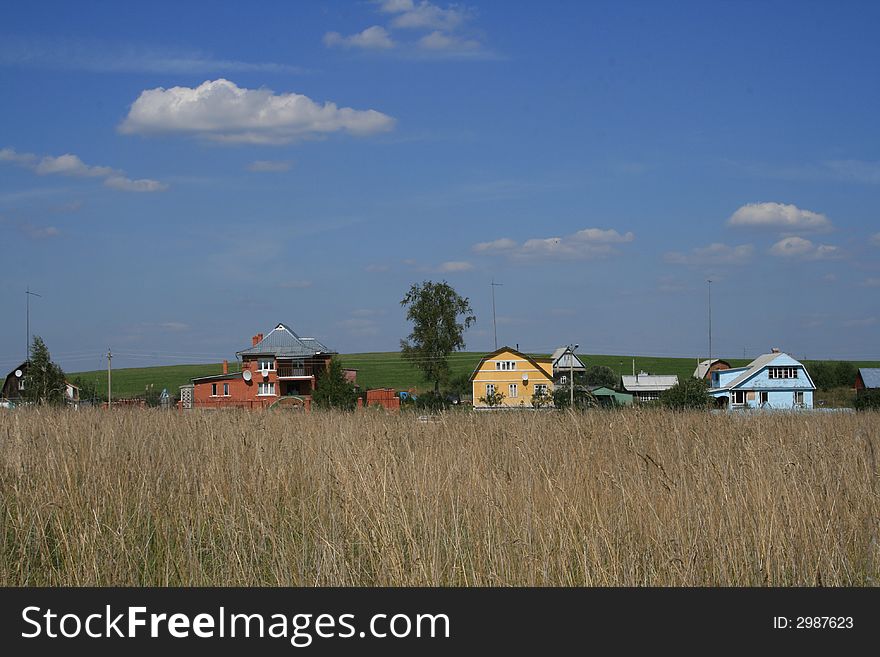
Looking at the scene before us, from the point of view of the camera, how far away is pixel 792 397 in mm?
54156

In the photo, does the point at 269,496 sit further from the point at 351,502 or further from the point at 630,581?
the point at 630,581

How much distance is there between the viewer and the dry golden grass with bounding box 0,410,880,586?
479 cm

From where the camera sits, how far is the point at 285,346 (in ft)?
216

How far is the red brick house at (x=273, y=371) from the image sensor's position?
62406mm

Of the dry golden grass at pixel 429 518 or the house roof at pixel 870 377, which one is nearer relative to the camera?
the dry golden grass at pixel 429 518

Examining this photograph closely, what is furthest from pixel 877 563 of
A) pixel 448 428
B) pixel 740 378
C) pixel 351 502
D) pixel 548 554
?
pixel 740 378

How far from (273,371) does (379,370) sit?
120ft

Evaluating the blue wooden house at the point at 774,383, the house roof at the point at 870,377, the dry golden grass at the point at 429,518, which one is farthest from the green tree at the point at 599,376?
the dry golden grass at the point at 429,518

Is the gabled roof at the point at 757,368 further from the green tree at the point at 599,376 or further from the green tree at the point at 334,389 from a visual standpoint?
the green tree at the point at 334,389

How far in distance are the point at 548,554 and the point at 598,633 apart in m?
0.75

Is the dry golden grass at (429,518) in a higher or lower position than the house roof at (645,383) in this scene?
higher

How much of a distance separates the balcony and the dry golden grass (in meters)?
55.7

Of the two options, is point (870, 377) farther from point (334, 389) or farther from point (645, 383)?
point (334, 389)

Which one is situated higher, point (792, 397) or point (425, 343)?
point (425, 343)
